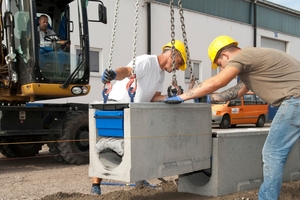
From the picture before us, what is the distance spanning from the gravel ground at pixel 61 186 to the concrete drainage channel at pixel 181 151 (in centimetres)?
21

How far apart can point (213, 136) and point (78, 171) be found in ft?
11.1

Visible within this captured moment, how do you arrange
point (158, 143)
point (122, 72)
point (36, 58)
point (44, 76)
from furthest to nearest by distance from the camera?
point (44, 76) → point (36, 58) → point (122, 72) → point (158, 143)

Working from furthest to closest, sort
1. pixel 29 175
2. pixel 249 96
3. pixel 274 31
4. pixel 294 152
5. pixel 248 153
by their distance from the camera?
pixel 274 31, pixel 249 96, pixel 29 175, pixel 294 152, pixel 248 153

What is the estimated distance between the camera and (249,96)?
56.1 ft

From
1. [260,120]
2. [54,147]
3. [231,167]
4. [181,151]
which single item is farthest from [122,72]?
[260,120]

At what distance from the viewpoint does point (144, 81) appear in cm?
457

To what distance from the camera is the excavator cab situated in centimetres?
695

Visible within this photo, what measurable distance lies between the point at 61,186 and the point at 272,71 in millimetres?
3603

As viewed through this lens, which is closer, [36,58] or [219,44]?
[219,44]

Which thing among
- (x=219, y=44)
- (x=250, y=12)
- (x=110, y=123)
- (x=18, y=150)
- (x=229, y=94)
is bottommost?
(x=18, y=150)

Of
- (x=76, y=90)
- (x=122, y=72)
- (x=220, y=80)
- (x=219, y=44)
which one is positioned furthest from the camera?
(x=76, y=90)

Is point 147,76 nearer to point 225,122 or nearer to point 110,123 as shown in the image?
point 110,123

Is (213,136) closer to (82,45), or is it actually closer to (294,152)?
(294,152)

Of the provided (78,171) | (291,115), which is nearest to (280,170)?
(291,115)
